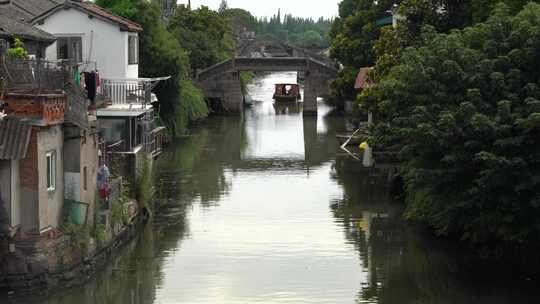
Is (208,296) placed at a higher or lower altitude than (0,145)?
lower

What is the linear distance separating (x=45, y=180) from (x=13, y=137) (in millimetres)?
1407

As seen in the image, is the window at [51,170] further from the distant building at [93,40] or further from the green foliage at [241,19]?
the green foliage at [241,19]

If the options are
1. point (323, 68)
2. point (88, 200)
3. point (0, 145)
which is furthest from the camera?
point (323, 68)

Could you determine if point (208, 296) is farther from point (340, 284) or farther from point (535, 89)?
point (535, 89)

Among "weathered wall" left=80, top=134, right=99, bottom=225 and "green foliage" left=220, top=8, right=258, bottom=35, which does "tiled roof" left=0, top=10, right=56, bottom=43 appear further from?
"green foliage" left=220, top=8, right=258, bottom=35

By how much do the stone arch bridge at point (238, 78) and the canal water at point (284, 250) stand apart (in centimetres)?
3337

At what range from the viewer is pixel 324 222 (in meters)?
31.3

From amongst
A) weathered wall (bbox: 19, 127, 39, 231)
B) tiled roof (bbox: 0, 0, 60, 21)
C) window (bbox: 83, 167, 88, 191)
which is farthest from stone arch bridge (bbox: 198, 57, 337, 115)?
weathered wall (bbox: 19, 127, 39, 231)

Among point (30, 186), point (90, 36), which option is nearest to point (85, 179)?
point (30, 186)

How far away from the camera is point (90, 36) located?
1460 inches

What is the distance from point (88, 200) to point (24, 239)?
3.52 metres

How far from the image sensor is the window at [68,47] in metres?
36.8

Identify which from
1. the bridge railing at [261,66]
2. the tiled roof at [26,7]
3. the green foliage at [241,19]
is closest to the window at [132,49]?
the tiled roof at [26,7]

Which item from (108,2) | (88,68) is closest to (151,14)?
(108,2)
